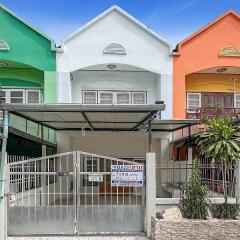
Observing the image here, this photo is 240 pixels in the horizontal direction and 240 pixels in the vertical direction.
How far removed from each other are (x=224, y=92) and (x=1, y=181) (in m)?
15.4

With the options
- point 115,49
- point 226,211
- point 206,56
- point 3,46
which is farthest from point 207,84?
point 226,211

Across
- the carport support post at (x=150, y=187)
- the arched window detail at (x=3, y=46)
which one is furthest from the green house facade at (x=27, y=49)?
the carport support post at (x=150, y=187)

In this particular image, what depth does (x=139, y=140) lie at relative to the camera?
22875 mm

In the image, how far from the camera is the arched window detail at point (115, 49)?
21047mm

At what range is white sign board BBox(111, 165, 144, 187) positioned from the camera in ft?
38.8

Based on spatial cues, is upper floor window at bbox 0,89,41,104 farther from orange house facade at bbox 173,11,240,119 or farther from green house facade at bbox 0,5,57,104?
orange house facade at bbox 173,11,240,119

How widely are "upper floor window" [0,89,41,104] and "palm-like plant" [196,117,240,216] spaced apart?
12.0 m

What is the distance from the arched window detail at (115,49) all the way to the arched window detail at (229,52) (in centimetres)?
537

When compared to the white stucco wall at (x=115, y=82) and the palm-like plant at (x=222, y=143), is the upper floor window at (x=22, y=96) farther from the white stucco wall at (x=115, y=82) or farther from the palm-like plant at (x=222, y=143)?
the palm-like plant at (x=222, y=143)

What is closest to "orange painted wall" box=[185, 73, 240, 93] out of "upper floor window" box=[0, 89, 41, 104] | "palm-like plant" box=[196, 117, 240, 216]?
"upper floor window" box=[0, 89, 41, 104]

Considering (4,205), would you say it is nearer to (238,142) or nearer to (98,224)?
(98,224)

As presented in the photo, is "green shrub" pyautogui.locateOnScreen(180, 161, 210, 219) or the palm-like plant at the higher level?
the palm-like plant

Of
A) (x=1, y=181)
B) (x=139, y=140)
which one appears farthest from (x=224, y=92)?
(x=1, y=181)

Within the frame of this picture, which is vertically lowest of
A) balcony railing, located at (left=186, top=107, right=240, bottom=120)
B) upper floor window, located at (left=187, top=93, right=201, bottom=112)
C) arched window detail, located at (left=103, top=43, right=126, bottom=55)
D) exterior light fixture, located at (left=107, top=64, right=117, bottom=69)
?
balcony railing, located at (left=186, top=107, right=240, bottom=120)
